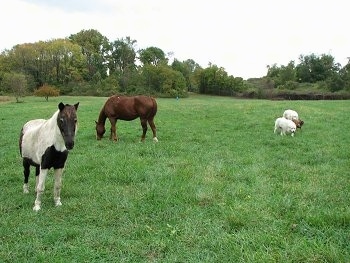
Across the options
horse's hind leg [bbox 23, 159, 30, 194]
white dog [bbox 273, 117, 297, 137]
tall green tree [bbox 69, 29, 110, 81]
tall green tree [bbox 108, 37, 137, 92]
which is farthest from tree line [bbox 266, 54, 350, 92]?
horse's hind leg [bbox 23, 159, 30, 194]

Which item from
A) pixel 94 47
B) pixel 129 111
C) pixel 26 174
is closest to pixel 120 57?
pixel 94 47

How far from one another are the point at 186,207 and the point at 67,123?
265cm

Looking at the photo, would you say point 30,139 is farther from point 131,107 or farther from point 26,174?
point 131,107

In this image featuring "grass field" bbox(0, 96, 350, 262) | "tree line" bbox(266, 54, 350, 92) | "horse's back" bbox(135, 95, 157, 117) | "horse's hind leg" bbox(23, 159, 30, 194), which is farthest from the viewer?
"tree line" bbox(266, 54, 350, 92)

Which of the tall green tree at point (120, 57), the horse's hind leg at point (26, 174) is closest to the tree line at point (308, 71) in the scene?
the tall green tree at point (120, 57)

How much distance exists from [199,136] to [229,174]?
7360 mm

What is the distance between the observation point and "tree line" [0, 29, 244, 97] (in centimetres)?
7900

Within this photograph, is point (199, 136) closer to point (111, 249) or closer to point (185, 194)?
point (185, 194)

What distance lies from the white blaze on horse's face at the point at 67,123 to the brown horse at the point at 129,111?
29.1 ft

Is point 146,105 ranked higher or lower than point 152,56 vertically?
lower

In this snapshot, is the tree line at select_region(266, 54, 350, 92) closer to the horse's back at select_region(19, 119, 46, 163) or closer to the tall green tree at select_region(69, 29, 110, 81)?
the tall green tree at select_region(69, 29, 110, 81)

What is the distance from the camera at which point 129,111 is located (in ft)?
53.6

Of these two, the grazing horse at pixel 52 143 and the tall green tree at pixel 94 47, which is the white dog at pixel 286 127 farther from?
the tall green tree at pixel 94 47

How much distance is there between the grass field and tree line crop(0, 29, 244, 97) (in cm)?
6334
